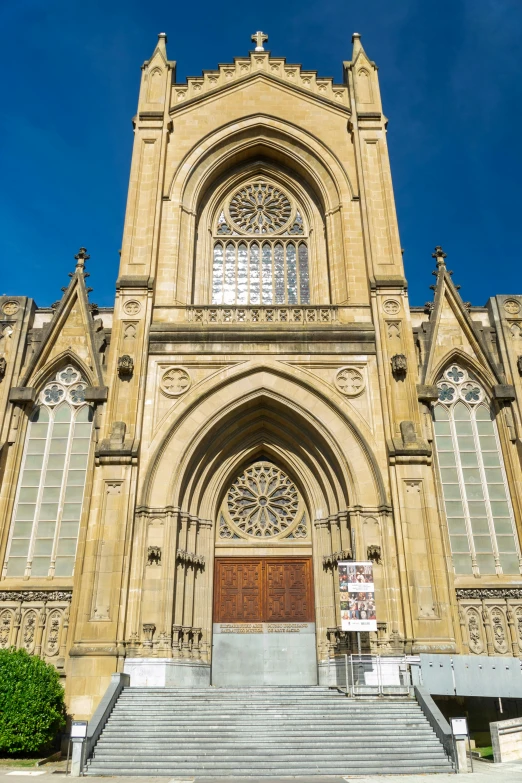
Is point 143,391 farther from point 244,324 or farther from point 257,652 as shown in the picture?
point 257,652

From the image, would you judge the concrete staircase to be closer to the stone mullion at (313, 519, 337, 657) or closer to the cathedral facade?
the cathedral facade

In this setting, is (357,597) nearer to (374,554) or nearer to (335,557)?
(374,554)

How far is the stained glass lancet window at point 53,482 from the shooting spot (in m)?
17.2

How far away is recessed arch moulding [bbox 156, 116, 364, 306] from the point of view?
20.9m

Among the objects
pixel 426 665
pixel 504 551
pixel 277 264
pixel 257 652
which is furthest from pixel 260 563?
pixel 277 264

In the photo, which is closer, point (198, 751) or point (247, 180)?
point (198, 751)

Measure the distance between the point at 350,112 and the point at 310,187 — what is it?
314 cm

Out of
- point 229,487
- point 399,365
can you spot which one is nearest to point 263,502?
point 229,487

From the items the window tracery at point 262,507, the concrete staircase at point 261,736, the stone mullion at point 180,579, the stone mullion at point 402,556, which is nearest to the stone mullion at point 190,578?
the stone mullion at point 180,579

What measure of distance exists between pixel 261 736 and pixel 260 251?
51.9 feet

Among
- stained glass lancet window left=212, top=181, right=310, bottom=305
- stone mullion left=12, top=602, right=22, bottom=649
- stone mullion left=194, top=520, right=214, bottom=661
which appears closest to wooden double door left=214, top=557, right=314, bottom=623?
stone mullion left=194, top=520, right=214, bottom=661

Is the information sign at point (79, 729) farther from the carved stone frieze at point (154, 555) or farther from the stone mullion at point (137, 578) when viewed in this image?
the carved stone frieze at point (154, 555)

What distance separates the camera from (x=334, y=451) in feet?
57.6

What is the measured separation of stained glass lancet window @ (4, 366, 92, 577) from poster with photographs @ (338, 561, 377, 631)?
7432 mm
